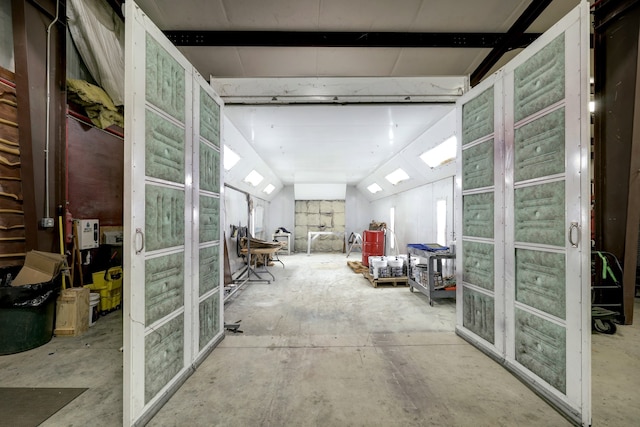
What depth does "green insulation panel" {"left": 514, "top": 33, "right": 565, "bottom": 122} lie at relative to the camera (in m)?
1.55

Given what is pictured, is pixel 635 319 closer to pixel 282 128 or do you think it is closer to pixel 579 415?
pixel 579 415

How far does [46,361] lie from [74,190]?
6.44 ft

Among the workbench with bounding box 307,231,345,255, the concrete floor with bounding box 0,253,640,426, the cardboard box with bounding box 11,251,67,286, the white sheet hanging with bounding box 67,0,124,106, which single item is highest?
the white sheet hanging with bounding box 67,0,124,106

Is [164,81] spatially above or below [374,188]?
below

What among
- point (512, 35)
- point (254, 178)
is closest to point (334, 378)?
point (512, 35)

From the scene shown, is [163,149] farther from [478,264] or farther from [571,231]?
[478,264]

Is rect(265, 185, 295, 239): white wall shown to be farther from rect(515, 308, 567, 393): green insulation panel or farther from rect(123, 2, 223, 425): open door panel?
rect(515, 308, 567, 393): green insulation panel

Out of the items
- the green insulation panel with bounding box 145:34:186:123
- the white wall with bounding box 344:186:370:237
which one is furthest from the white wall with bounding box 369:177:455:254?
the green insulation panel with bounding box 145:34:186:123

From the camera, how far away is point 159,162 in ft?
5.20

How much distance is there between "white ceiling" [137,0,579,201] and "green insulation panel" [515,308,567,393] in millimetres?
2299

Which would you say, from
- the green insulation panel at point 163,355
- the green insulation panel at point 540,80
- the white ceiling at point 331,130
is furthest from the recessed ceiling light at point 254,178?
the green insulation panel at point 540,80

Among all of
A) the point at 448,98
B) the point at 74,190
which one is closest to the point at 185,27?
the point at 74,190

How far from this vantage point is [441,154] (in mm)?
4672

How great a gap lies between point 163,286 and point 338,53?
106 inches
